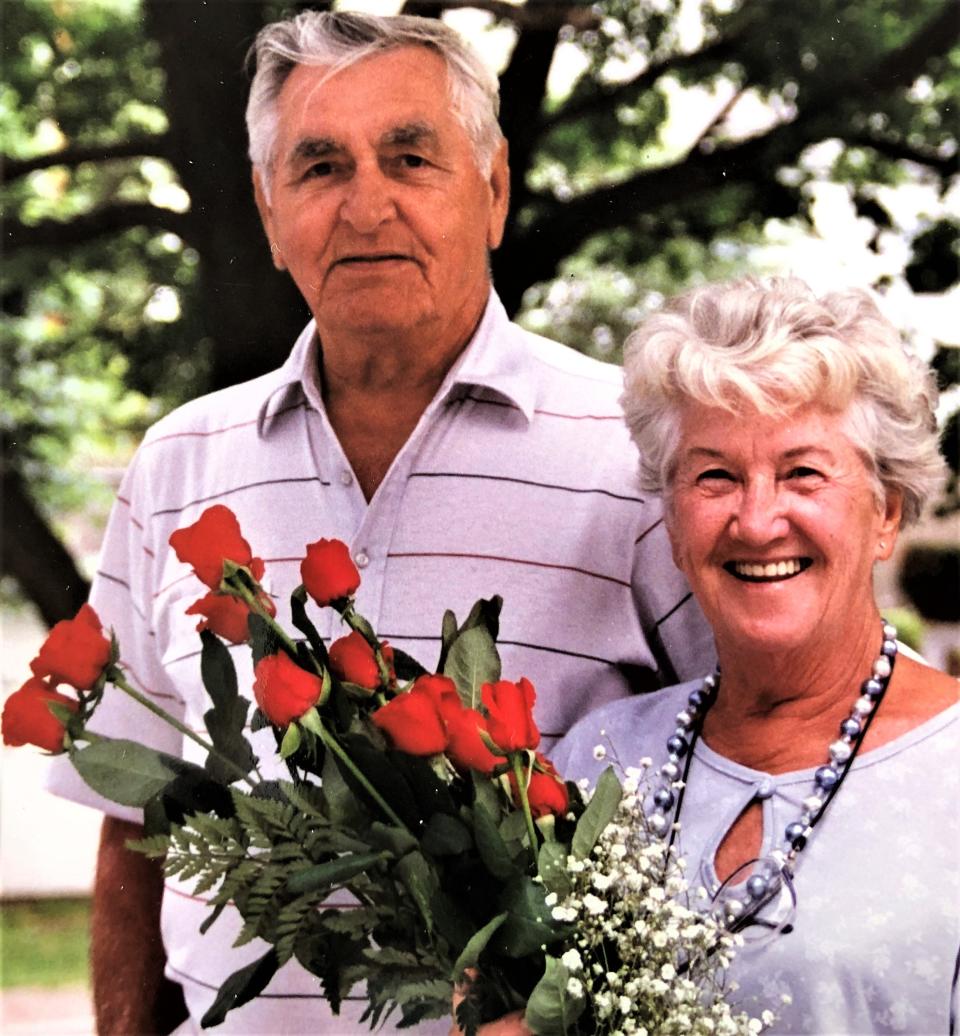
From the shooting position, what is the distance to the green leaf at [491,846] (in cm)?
137

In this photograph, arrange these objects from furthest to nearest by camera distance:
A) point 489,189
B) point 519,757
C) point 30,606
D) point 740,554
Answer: point 30,606 → point 489,189 → point 740,554 → point 519,757

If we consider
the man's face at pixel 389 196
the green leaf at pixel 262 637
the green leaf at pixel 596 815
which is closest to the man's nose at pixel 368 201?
the man's face at pixel 389 196

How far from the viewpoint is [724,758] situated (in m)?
1.70

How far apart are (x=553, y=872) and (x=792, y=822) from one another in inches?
15.1

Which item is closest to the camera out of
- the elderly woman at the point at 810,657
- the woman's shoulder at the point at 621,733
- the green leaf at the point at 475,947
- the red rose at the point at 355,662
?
the green leaf at the point at 475,947

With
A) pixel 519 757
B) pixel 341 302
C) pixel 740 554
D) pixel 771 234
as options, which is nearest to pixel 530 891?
pixel 519 757

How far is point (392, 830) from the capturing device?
1381 millimetres

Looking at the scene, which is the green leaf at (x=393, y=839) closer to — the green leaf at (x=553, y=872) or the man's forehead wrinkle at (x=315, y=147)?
the green leaf at (x=553, y=872)

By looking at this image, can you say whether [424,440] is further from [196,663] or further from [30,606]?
[30,606]

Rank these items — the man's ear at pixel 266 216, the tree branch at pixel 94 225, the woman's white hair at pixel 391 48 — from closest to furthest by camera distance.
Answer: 1. the woman's white hair at pixel 391 48
2. the man's ear at pixel 266 216
3. the tree branch at pixel 94 225

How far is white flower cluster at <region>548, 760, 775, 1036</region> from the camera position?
134 cm

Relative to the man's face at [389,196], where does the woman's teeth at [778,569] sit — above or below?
below

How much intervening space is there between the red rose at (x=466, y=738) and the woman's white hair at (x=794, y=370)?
461 mm

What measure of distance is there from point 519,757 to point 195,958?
798 millimetres
